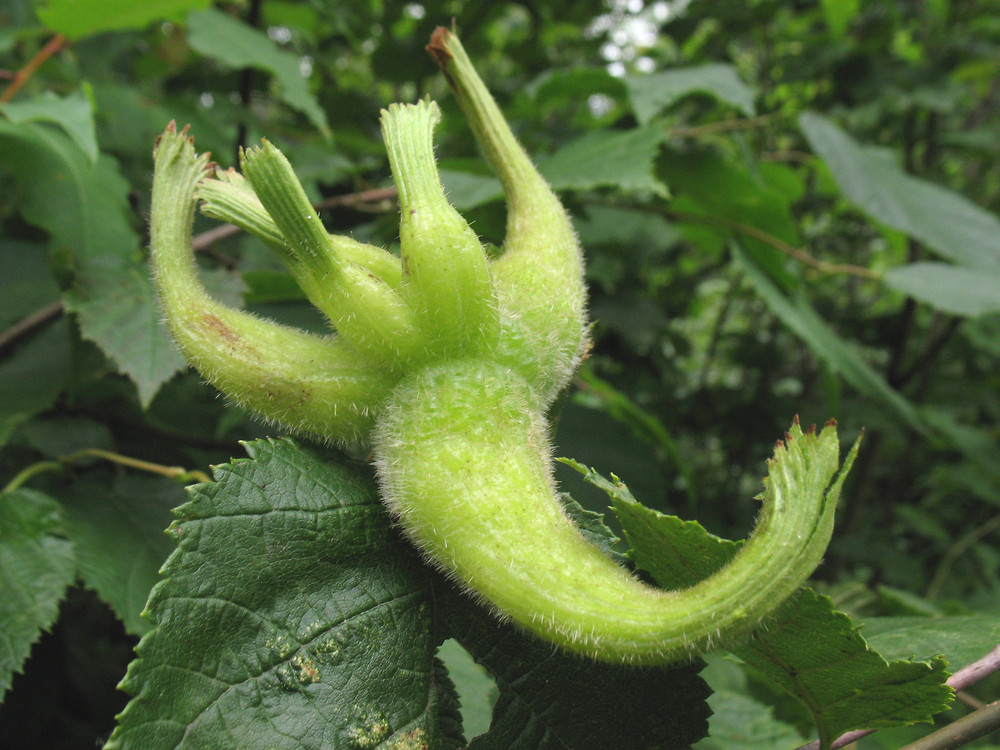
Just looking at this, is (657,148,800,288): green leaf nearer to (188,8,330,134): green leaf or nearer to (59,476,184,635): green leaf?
(188,8,330,134): green leaf

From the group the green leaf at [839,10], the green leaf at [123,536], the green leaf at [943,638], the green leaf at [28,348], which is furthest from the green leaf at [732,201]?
the green leaf at [28,348]

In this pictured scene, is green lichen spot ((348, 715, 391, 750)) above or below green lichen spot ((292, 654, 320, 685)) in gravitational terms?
below

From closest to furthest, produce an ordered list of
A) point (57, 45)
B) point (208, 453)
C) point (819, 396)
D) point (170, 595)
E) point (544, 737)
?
point (170, 595), point (544, 737), point (208, 453), point (57, 45), point (819, 396)

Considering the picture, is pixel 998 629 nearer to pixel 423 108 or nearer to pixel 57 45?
pixel 423 108

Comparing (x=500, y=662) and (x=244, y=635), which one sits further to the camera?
(x=500, y=662)

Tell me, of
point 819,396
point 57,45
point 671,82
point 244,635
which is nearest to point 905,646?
point 244,635

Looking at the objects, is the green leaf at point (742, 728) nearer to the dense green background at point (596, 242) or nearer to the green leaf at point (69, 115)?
the dense green background at point (596, 242)

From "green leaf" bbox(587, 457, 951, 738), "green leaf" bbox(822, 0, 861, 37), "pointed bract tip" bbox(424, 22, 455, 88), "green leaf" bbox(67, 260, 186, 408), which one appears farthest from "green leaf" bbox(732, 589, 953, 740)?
"green leaf" bbox(822, 0, 861, 37)
